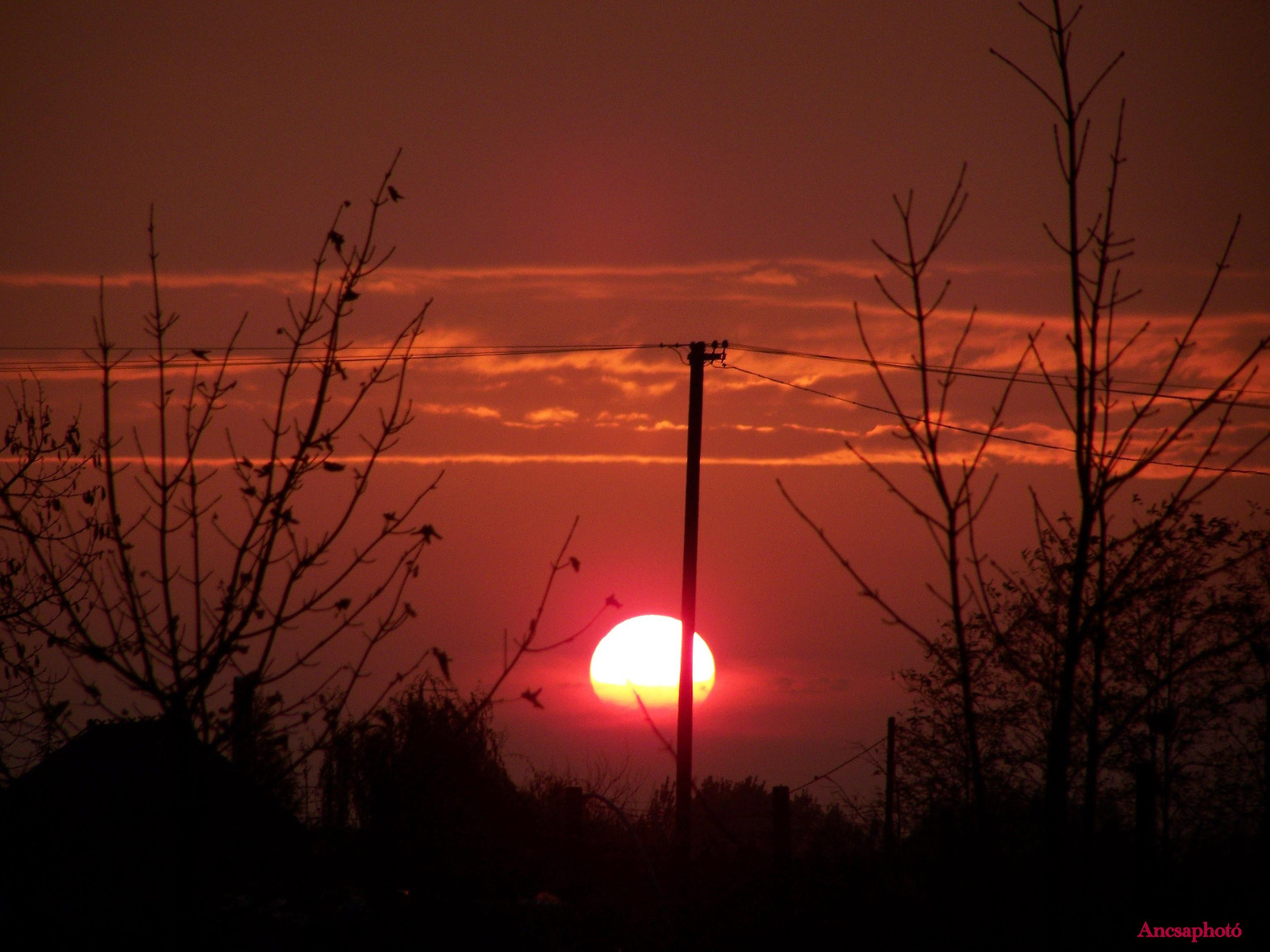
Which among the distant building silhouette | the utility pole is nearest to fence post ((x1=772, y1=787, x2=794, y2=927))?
the utility pole

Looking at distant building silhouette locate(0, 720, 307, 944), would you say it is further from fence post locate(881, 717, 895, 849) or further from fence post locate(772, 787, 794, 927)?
fence post locate(881, 717, 895, 849)

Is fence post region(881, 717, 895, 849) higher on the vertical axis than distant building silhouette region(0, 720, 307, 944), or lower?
lower

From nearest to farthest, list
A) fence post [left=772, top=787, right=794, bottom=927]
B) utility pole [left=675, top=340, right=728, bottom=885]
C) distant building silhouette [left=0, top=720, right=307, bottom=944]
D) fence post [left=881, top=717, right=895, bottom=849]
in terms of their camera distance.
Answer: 1. distant building silhouette [left=0, top=720, right=307, bottom=944]
2. fence post [left=772, top=787, right=794, bottom=927]
3. utility pole [left=675, top=340, right=728, bottom=885]
4. fence post [left=881, top=717, right=895, bottom=849]

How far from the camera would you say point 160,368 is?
379cm

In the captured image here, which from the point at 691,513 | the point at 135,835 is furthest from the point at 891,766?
→ the point at 135,835

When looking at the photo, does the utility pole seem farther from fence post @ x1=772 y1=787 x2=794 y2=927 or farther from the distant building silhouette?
the distant building silhouette

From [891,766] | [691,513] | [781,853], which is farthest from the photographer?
[891,766]

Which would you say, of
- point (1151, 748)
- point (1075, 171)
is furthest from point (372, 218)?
point (1151, 748)

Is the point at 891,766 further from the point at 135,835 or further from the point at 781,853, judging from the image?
the point at 135,835

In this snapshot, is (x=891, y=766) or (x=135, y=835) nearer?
(x=135, y=835)

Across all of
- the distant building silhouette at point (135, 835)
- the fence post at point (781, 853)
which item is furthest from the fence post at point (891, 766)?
the distant building silhouette at point (135, 835)

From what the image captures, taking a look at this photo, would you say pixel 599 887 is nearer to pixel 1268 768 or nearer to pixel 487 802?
pixel 487 802

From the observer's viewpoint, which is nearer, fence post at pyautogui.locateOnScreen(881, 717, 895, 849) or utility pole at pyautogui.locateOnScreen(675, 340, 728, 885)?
utility pole at pyautogui.locateOnScreen(675, 340, 728, 885)

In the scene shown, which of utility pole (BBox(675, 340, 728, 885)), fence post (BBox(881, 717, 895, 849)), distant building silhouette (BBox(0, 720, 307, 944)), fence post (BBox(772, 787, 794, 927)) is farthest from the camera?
fence post (BBox(881, 717, 895, 849))
